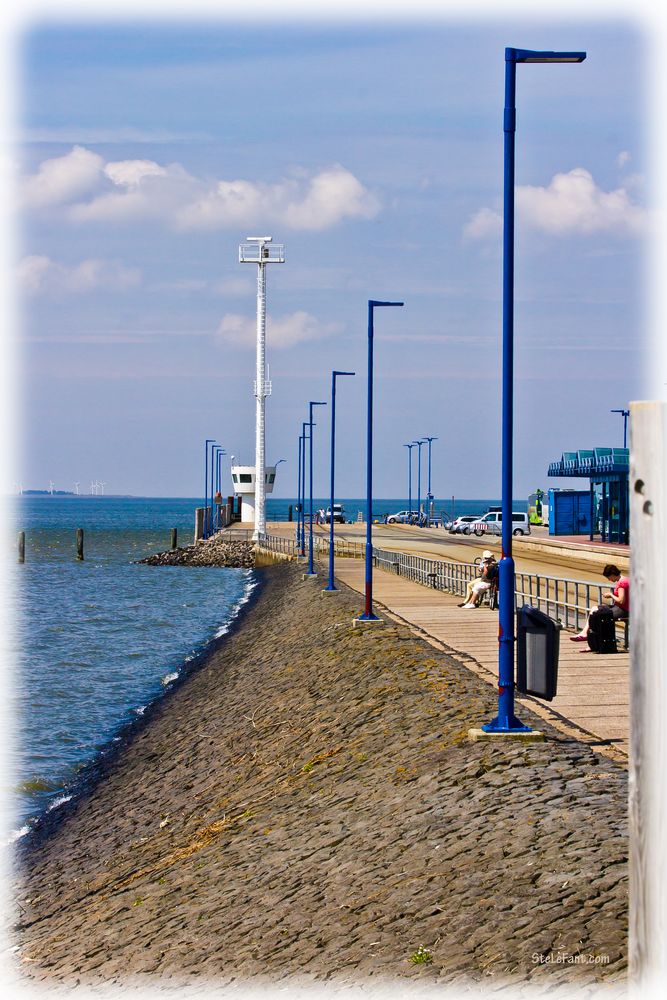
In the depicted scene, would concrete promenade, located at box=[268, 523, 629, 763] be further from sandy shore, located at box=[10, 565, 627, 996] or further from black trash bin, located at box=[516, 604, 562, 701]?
black trash bin, located at box=[516, 604, 562, 701]

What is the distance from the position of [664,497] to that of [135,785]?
16.5 meters

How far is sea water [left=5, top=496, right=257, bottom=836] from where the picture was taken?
2262cm

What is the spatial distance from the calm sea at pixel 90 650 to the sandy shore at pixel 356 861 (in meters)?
3.34

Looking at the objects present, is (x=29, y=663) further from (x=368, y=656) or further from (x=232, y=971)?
(x=232, y=971)

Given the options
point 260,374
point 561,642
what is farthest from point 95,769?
point 260,374

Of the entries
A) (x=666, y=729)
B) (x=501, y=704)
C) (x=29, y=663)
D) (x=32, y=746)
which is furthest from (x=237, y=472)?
(x=666, y=729)

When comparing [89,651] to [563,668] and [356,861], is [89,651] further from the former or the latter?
[356,861]

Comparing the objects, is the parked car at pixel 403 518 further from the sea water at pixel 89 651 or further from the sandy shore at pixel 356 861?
the sandy shore at pixel 356 861

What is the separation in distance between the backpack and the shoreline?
8494 mm

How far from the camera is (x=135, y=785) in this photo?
765 inches

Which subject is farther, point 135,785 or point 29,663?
point 29,663

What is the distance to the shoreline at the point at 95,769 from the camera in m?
17.5

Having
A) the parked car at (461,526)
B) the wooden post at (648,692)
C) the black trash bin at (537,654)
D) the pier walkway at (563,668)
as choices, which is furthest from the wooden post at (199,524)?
the wooden post at (648,692)

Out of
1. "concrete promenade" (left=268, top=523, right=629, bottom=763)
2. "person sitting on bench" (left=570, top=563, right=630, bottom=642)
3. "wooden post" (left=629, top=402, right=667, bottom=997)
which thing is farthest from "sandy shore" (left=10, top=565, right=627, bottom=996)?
"person sitting on bench" (left=570, top=563, right=630, bottom=642)
